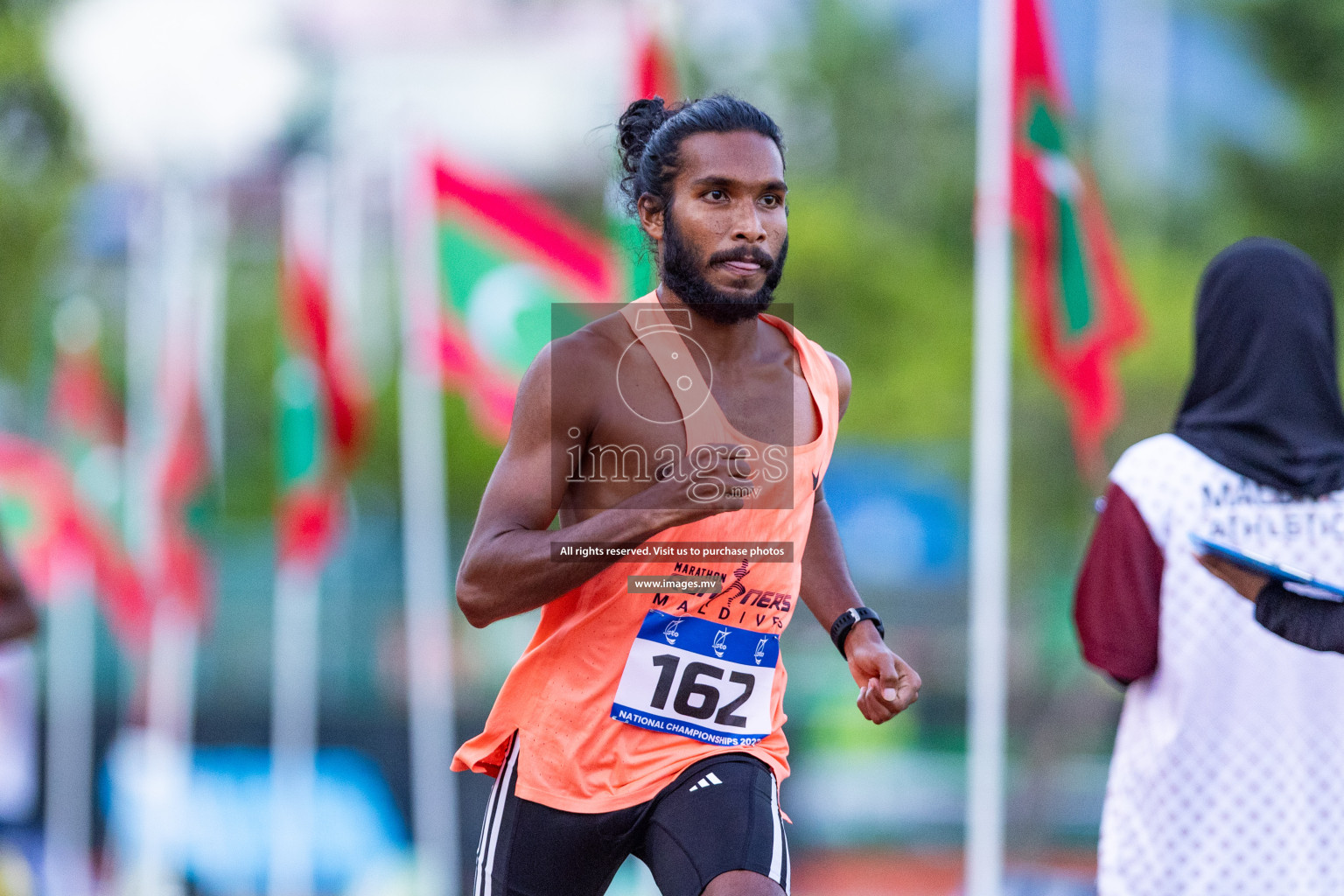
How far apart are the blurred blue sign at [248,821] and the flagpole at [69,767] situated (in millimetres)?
301

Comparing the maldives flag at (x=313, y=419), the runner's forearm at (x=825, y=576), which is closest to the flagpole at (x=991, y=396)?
the runner's forearm at (x=825, y=576)

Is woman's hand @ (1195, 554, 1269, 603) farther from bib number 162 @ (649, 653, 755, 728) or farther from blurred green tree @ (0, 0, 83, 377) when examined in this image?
blurred green tree @ (0, 0, 83, 377)

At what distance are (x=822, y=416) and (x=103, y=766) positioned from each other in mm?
11600

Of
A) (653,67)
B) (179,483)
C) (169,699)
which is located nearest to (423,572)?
(179,483)

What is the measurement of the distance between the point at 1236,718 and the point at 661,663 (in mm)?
1528

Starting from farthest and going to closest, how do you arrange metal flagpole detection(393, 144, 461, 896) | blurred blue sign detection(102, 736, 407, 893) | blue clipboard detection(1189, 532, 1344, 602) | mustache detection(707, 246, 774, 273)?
blurred blue sign detection(102, 736, 407, 893), metal flagpole detection(393, 144, 461, 896), blue clipboard detection(1189, 532, 1344, 602), mustache detection(707, 246, 774, 273)

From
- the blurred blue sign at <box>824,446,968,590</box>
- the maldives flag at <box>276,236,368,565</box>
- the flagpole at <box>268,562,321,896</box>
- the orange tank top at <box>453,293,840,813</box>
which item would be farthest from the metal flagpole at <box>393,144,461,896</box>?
the blurred blue sign at <box>824,446,968,590</box>

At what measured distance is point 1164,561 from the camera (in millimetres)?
3686

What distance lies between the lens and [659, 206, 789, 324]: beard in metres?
3.06

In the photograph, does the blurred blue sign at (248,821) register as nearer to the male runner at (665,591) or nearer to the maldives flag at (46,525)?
the maldives flag at (46,525)

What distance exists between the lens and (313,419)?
11164 mm

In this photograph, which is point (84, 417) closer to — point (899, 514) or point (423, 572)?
point (423, 572)

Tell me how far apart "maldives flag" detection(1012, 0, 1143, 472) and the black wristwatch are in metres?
3.54

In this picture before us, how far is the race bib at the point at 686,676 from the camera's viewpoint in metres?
3.00
